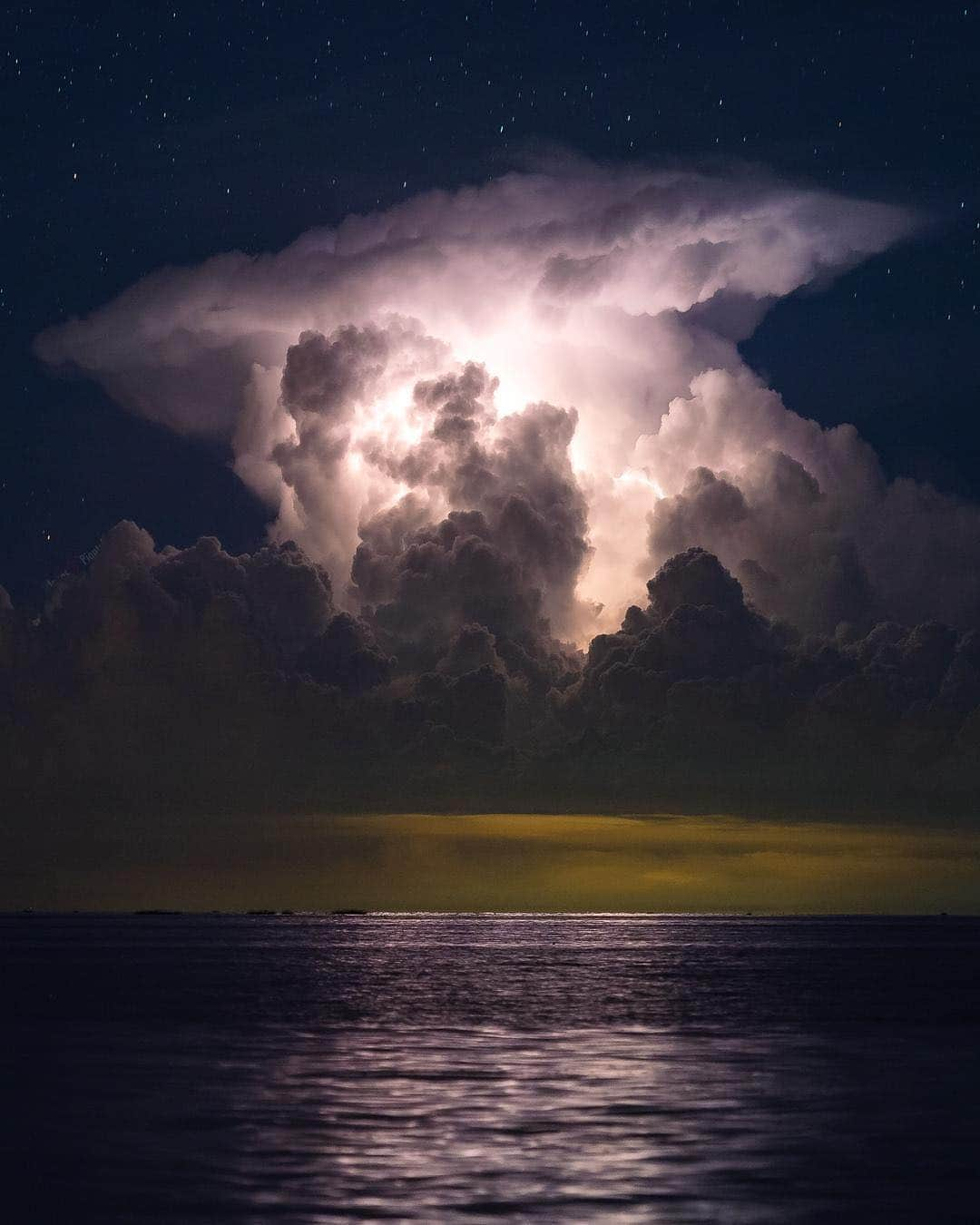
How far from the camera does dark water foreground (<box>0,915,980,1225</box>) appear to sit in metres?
36.3

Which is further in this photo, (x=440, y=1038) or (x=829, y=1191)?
(x=440, y=1038)

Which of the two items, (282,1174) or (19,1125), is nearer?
(282,1174)

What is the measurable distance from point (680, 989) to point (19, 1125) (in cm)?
8832

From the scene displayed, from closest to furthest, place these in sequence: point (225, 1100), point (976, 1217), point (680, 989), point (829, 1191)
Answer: point (976, 1217) < point (829, 1191) < point (225, 1100) < point (680, 989)

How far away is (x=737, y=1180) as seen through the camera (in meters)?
39.2

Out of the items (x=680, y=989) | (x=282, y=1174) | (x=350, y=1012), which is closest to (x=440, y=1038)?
(x=350, y=1012)

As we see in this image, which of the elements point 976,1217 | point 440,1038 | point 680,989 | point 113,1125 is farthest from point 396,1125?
point 680,989

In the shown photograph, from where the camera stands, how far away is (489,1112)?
50.2 m

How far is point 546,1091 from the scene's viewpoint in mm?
56250

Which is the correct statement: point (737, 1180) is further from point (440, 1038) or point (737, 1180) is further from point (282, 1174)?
point (440, 1038)

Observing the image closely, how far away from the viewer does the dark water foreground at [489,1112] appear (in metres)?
36.3

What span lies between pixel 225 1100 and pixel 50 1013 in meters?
48.3

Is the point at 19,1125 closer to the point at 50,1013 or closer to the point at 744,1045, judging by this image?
the point at 744,1045

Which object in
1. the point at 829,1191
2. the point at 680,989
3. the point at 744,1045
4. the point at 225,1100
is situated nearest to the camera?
the point at 829,1191
